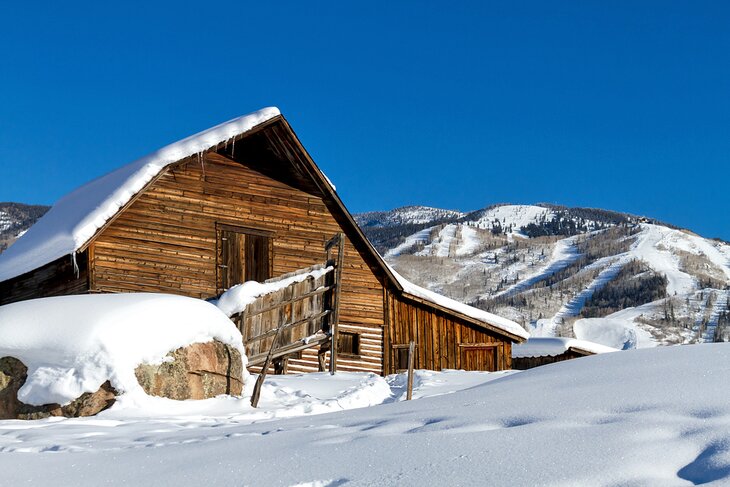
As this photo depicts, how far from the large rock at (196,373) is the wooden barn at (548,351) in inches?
1031

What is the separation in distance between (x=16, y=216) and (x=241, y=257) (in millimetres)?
116837

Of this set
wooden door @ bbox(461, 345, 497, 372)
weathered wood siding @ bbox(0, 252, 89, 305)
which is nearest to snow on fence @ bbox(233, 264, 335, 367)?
weathered wood siding @ bbox(0, 252, 89, 305)

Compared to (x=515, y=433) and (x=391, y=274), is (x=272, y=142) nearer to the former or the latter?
(x=391, y=274)

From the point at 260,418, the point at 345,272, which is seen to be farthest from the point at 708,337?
the point at 260,418

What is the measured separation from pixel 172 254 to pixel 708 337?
7806 centimetres

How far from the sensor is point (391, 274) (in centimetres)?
2330

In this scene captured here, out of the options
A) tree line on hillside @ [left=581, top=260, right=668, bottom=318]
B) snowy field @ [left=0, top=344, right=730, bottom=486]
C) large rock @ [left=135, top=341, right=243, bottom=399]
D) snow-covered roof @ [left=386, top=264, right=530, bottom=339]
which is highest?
tree line on hillside @ [left=581, top=260, right=668, bottom=318]

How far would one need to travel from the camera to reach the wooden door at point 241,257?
20656mm

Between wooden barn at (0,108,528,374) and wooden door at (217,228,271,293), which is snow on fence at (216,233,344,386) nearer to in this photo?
wooden door at (217,228,271,293)

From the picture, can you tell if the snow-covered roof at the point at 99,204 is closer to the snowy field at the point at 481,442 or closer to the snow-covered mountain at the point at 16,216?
Answer: the snowy field at the point at 481,442

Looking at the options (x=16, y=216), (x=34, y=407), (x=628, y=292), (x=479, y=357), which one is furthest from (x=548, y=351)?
(x=16, y=216)

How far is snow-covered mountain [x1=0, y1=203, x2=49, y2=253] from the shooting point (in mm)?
117812

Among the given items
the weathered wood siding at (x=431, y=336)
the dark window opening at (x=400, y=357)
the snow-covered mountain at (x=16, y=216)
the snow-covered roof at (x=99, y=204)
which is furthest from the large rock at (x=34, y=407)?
the snow-covered mountain at (x=16, y=216)

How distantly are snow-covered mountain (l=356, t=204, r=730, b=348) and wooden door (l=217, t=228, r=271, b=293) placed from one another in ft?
167
